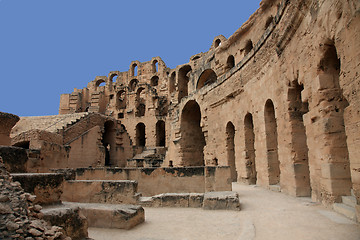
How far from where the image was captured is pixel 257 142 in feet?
31.9

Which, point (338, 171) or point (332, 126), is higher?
point (332, 126)

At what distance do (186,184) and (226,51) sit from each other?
13923mm

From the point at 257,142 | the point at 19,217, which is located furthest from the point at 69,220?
the point at 257,142

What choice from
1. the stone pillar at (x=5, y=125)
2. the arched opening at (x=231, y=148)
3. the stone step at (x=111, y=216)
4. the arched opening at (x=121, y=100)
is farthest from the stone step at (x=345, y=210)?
the arched opening at (x=121, y=100)

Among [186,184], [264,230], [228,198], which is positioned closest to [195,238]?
[264,230]

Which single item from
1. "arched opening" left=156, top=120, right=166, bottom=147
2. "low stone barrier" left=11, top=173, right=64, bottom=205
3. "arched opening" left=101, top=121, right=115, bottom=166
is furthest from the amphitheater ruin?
"arched opening" left=156, top=120, right=166, bottom=147

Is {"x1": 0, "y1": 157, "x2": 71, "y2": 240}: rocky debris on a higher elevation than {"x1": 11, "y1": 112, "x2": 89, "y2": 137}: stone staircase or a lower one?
lower

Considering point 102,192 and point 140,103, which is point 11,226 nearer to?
point 102,192

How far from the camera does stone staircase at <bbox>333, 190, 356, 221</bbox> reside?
4166 millimetres

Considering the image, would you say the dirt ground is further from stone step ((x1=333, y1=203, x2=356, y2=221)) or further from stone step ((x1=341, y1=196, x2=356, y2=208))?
stone step ((x1=341, y1=196, x2=356, y2=208))

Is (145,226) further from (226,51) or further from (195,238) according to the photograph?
(226,51)

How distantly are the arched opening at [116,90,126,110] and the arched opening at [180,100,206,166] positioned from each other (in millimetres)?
16021

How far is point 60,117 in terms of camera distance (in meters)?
18.8

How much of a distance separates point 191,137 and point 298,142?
33.6 ft
